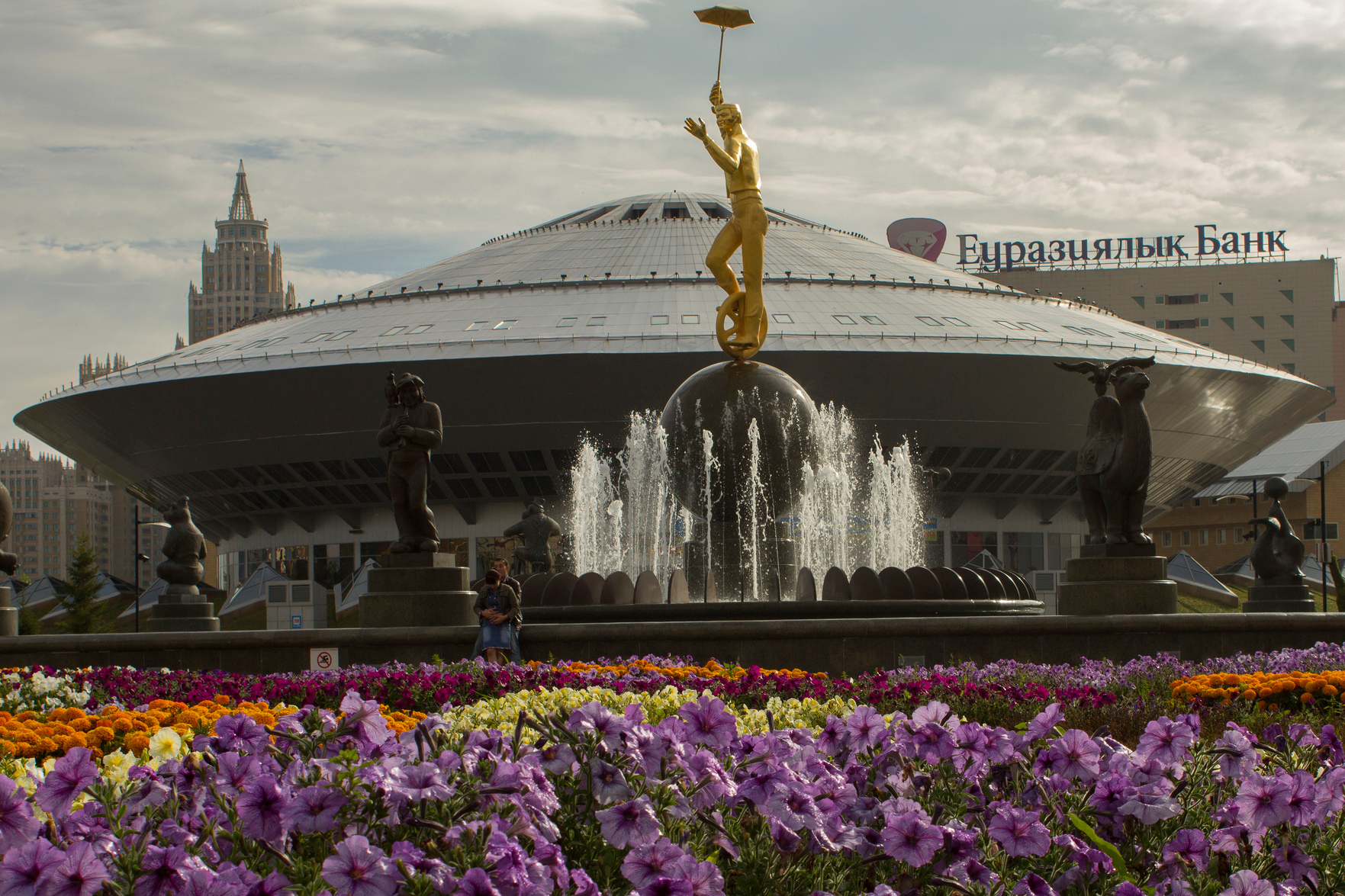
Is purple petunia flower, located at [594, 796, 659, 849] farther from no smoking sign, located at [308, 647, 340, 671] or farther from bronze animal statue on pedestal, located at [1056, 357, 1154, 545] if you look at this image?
bronze animal statue on pedestal, located at [1056, 357, 1154, 545]

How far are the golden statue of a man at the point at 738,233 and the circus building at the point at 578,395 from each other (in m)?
29.3

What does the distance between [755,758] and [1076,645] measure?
38.7 ft

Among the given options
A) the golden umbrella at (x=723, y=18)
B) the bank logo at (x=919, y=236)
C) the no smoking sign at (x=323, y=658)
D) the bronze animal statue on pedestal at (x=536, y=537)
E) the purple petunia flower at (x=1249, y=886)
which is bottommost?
the no smoking sign at (x=323, y=658)

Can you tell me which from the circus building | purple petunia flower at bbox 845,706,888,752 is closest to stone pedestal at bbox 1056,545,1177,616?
purple petunia flower at bbox 845,706,888,752

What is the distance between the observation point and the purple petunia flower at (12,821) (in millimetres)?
3422

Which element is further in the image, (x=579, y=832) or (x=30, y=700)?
(x=30, y=700)

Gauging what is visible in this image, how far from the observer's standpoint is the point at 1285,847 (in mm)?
3883

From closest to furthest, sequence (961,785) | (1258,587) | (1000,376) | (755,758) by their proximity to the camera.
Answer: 1. (755,758)
2. (961,785)
3. (1258,587)
4. (1000,376)

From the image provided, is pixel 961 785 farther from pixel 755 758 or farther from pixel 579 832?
pixel 579 832

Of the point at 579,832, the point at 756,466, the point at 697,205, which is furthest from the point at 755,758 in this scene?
the point at 697,205

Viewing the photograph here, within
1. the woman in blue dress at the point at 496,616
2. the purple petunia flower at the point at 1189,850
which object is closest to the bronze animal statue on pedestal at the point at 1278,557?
the woman in blue dress at the point at 496,616

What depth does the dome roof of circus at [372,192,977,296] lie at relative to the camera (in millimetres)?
64750

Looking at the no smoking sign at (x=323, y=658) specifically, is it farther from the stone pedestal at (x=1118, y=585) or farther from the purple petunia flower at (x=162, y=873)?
the purple petunia flower at (x=162, y=873)

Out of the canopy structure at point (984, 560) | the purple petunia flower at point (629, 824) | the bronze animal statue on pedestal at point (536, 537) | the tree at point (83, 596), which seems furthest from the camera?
the canopy structure at point (984, 560)
